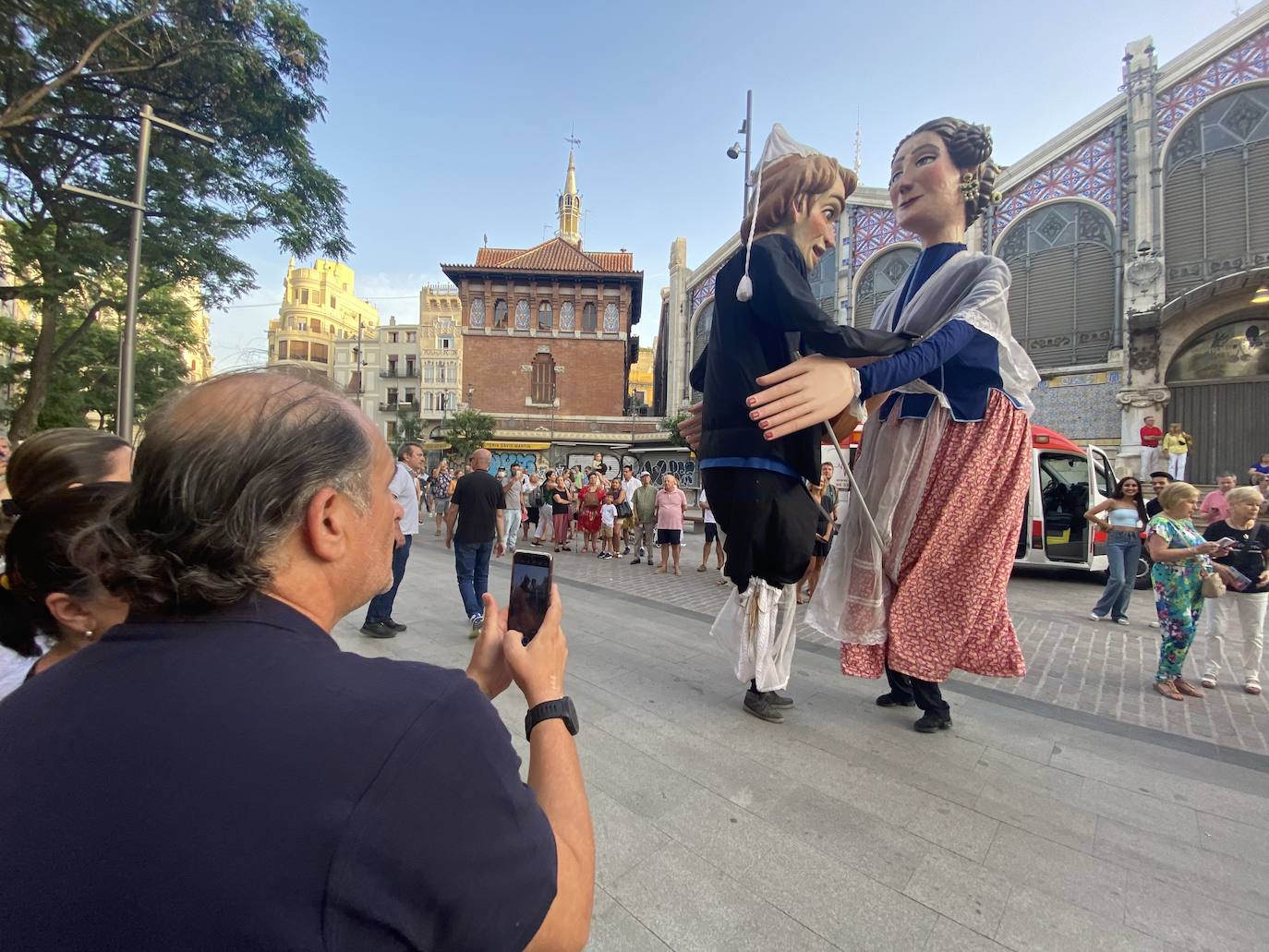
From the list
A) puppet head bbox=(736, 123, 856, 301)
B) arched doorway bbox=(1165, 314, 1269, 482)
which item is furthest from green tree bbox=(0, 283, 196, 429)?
arched doorway bbox=(1165, 314, 1269, 482)

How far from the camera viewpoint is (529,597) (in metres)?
1.42

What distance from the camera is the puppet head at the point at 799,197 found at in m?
2.93

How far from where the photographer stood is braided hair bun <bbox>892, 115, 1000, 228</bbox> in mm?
2969

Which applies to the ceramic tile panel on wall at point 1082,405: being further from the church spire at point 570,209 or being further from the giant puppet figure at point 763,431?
the church spire at point 570,209

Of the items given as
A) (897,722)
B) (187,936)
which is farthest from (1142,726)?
(187,936)

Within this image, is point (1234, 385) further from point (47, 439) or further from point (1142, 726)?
point (47, 439)

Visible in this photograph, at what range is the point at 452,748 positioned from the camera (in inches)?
27.5

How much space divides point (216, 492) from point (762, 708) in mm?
2688

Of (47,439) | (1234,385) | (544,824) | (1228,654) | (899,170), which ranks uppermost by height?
(1234,385)

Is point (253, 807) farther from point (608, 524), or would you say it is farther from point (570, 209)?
point (570, 209)

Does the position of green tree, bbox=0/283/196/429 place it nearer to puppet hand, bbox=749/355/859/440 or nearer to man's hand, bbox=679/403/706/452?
man's hand, bbox=679/403/706/452

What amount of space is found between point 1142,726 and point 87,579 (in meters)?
4.40

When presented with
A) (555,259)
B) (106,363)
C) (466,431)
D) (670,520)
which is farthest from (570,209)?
(670,520)

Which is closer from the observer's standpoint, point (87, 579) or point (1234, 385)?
point (87, 579)
